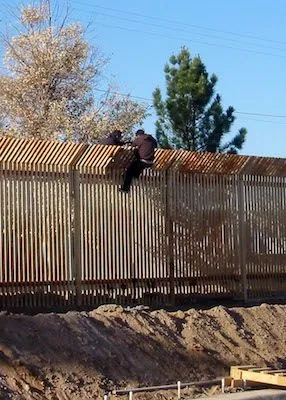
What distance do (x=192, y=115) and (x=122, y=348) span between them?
2221 cm

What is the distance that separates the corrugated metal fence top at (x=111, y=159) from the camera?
574 inches

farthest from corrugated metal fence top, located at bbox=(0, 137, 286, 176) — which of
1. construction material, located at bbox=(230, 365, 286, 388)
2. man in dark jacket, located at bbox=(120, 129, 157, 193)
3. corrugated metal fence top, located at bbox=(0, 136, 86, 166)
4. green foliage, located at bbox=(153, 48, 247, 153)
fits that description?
green foliage, located at bbox=(153, 48, 247, 153)

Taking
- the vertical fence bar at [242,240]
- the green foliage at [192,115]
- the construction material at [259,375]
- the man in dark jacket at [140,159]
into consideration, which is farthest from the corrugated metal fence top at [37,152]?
the green foliage at [192,115]

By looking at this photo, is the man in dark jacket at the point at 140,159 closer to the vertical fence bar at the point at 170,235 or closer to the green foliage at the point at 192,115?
the vertical fence bar at the point at 170,235

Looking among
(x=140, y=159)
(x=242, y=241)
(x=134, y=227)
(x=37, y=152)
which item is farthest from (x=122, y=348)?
(x=242, y=241)

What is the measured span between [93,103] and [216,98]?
5339 mm

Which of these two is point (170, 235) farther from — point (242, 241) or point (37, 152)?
point (37, 152)

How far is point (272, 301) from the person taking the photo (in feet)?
60.3

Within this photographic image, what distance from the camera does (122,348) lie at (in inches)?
509

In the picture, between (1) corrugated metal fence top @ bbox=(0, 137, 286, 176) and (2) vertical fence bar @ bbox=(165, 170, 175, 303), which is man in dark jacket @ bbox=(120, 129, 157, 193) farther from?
(2) vertical fence bar @ bbox=(165, 170, 175, 303)

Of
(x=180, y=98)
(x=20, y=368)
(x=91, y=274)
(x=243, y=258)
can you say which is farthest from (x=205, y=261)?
(x=180, y=98)

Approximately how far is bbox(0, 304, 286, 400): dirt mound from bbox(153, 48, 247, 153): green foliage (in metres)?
18.9

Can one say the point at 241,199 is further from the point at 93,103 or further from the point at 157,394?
the point at 93,103

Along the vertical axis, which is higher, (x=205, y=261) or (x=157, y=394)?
(x=205, y=261)
